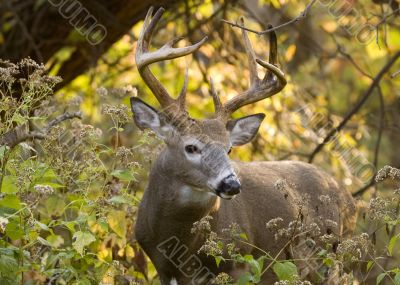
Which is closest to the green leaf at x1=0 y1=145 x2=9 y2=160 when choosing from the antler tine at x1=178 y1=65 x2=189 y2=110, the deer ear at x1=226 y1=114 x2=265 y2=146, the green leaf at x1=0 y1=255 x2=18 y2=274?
the green leaf at x1=0 y1=255 x2=18 y2=274

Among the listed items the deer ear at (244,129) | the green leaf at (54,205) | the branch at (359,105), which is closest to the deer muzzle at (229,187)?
the deer ear at (244,129)

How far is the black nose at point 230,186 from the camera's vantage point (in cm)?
675

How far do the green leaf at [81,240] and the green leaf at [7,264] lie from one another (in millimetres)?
405

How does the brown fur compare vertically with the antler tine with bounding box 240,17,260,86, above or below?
below

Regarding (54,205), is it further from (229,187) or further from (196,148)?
(229,187)

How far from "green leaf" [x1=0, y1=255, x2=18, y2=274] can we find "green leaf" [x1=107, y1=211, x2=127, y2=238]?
4.01ft

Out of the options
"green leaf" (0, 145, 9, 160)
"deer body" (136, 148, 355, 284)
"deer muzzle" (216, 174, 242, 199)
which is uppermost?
"green leaf" (0, 145, 9, 160)

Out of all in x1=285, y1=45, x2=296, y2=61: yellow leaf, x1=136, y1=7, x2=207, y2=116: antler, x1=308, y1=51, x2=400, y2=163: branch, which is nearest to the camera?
x1=136, y1=7, x2=207, y2=116: antler

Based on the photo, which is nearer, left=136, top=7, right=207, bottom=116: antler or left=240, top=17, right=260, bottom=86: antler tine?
left=136, top=7, right=207, bottom=116: antler

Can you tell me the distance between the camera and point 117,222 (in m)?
7.30

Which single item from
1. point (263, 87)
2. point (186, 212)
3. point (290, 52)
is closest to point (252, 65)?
point (263, 87)

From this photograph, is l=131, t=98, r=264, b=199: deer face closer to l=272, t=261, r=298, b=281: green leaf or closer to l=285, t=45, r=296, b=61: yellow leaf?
l=272, t=261, r=298, b=281: green leaf

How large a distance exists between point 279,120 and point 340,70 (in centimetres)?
714

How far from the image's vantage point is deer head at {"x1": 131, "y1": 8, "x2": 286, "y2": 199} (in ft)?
23.2
